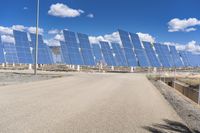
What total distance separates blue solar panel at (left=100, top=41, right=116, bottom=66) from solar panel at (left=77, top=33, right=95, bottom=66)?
14.7ft

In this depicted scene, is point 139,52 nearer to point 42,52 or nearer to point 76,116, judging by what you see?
point 42,52

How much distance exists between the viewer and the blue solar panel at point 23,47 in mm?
53672

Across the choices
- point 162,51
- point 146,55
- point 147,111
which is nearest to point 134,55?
point 146,55

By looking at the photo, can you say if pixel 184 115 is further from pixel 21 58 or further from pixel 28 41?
pixel 28 41

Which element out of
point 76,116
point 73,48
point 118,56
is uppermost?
point 73,48

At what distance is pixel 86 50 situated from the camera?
56719 mm

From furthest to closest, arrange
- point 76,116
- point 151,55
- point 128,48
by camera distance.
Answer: point 151,55 < point 128,48 < point 76,116

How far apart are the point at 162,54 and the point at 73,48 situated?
890 inches

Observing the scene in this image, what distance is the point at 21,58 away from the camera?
53500 mm

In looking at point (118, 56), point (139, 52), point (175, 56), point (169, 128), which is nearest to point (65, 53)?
point (118, 56)

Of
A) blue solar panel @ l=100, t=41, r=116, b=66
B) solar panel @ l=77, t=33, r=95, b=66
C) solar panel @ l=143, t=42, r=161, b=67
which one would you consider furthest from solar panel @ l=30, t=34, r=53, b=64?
solar panel @ l=143, t=42, r=161, b=67

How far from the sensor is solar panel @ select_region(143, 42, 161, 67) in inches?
2345

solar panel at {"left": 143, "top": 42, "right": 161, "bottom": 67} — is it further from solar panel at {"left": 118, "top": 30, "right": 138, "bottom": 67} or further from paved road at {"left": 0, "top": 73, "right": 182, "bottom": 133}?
paved road at {"left": 0, "top": 73, "right": 182, "bottom": 133}

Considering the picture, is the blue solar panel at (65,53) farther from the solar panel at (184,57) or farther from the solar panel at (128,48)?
the solar panel at (184,57)
